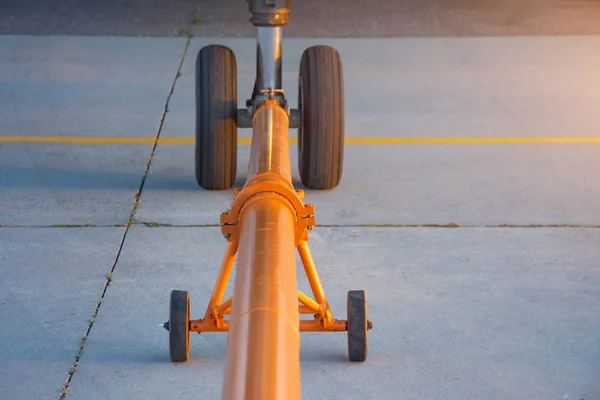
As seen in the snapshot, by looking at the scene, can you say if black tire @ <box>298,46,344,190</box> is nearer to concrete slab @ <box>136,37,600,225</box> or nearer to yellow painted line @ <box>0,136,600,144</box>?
concrete slab @ <box>136,37,600,225</box>

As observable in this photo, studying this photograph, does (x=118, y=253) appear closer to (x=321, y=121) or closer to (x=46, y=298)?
(x=46, y=298)

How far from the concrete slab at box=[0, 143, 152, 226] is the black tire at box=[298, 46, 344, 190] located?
965 mm

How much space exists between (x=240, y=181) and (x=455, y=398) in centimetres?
248

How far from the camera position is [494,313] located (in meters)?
4.39

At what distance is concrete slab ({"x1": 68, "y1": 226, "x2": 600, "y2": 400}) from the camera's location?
3814mm

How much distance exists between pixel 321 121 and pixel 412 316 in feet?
5.03

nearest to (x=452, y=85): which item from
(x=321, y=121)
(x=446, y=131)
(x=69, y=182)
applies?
(x=446, y=131)

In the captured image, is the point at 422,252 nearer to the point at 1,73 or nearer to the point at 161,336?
the point at 161,336

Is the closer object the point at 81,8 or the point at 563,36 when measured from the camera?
the point at 563,36

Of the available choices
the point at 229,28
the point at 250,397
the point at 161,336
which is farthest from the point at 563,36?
the point at 250,397

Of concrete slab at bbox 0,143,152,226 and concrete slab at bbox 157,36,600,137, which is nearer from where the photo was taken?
concrete slab at bbox 0,143,152,226

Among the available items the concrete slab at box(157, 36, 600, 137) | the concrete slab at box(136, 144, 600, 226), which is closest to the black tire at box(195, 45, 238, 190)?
the concrete slab at box(136, 144, 600, 226)

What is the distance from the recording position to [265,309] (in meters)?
2.27

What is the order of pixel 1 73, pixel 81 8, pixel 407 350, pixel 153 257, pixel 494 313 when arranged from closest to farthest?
pixel 407 350, pixel 494 313, pixel 153 257, pixel 1 73, pixel 81 8
